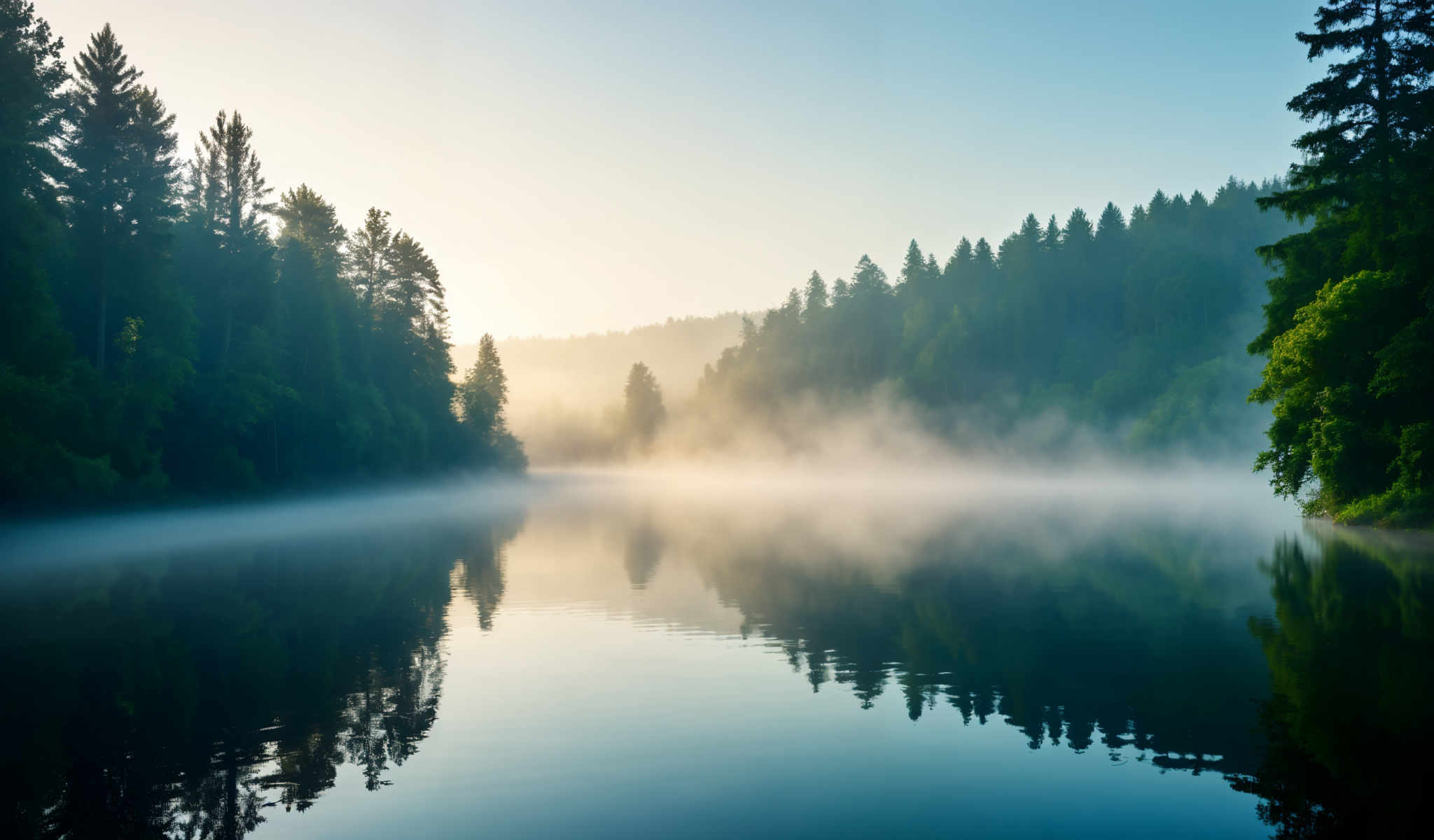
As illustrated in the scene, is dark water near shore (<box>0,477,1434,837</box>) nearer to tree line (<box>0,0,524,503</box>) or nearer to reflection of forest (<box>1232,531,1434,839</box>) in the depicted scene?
reflection of forest (<box>1232,531,1434,839</box>)

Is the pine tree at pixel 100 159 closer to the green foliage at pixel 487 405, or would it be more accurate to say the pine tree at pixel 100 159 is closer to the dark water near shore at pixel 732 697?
the dark water near shore at pixel 732 697

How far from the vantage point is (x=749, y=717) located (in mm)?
14102

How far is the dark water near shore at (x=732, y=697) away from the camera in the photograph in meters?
10.1

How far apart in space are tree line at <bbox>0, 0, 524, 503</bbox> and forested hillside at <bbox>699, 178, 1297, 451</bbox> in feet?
249

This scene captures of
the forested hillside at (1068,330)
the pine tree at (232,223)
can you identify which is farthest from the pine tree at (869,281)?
the pine tree at (232,223)

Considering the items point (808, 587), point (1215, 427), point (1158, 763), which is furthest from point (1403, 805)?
point (1215, 427)

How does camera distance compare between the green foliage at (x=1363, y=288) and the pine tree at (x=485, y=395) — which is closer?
the green foliage at (x=1363, y=288)

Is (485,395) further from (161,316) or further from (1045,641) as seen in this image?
(1045,641)

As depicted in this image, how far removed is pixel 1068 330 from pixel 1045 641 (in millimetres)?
127608

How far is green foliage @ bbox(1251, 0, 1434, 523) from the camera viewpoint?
36.6 metres

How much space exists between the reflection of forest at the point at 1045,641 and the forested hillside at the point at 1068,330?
295 feet

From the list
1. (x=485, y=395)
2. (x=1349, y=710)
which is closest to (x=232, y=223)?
(x=485, y=395)

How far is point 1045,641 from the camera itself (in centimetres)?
1870

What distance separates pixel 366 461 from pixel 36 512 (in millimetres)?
41820
